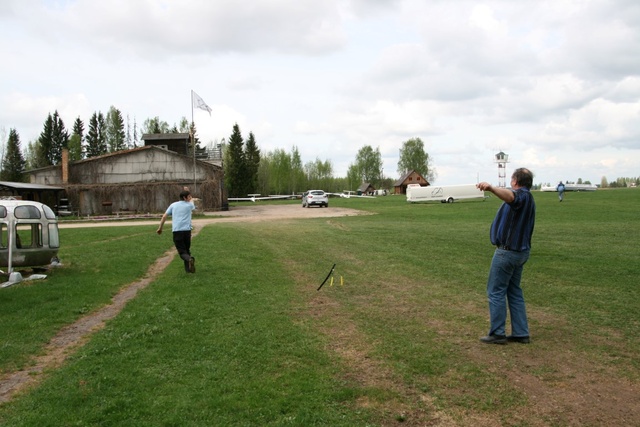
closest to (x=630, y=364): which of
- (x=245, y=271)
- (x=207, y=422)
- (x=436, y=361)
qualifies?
(x=436, y=361)

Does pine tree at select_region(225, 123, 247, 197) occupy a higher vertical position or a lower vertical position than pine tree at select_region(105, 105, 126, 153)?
lower

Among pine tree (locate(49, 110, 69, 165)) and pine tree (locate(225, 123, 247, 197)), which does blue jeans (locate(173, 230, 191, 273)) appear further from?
pine tree (locate(49, 110, 69, 165))

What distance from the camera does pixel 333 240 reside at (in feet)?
64.3

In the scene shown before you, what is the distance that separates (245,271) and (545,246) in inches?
397

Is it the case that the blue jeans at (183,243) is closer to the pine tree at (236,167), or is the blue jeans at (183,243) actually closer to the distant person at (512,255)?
the distant person at (512,255)

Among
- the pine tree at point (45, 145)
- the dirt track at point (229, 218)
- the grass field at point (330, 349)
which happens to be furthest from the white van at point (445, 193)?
the pine tree at point (45, 145)

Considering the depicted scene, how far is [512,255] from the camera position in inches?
248

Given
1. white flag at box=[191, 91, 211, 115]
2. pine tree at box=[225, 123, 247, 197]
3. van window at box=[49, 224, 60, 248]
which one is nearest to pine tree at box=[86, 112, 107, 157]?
pine tree at box=[225, 123, 247, 197]

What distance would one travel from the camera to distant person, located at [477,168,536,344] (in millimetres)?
6227

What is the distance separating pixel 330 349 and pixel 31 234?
32.4 ft

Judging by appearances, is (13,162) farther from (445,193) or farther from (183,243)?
(183,243)

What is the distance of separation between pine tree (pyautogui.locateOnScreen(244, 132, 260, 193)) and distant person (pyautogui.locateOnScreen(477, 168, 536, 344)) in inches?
3406

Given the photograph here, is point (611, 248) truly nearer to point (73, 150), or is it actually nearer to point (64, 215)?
point (64, 215)

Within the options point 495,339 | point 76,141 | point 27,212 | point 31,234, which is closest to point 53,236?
point 31,234
